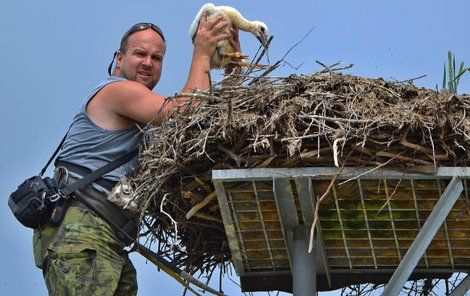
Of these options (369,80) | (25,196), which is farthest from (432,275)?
(25,196)

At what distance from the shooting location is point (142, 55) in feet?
33.4

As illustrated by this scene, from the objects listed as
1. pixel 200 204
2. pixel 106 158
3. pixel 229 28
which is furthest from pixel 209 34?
pixel 200 204

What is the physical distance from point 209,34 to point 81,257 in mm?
2020

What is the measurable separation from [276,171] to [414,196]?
Answer: 0.93 metres

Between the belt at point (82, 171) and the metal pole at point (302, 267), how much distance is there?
1280 millimetres

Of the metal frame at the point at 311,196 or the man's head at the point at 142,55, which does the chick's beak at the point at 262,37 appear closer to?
the man's head at the point at 142,55

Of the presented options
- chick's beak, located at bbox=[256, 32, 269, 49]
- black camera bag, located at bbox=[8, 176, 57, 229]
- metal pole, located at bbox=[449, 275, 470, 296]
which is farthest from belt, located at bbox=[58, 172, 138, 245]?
metal pole, located at bbox=[449, 275, 470, 296]

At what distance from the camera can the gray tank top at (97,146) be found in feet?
31.1

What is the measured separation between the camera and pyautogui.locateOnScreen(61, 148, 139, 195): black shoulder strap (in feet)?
30.5

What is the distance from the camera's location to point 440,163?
28.5 ft

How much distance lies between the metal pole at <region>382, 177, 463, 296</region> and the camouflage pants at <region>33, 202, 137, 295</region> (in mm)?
1761

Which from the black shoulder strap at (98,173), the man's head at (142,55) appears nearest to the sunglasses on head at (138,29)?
the man's head at (142,55)

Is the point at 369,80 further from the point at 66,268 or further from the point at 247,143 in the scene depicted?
the point at 66,268

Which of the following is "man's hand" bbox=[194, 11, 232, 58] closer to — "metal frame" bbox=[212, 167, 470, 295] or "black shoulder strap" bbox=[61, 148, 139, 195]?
"black shoulder strap" bbox=[61, 148, 139, 195]
